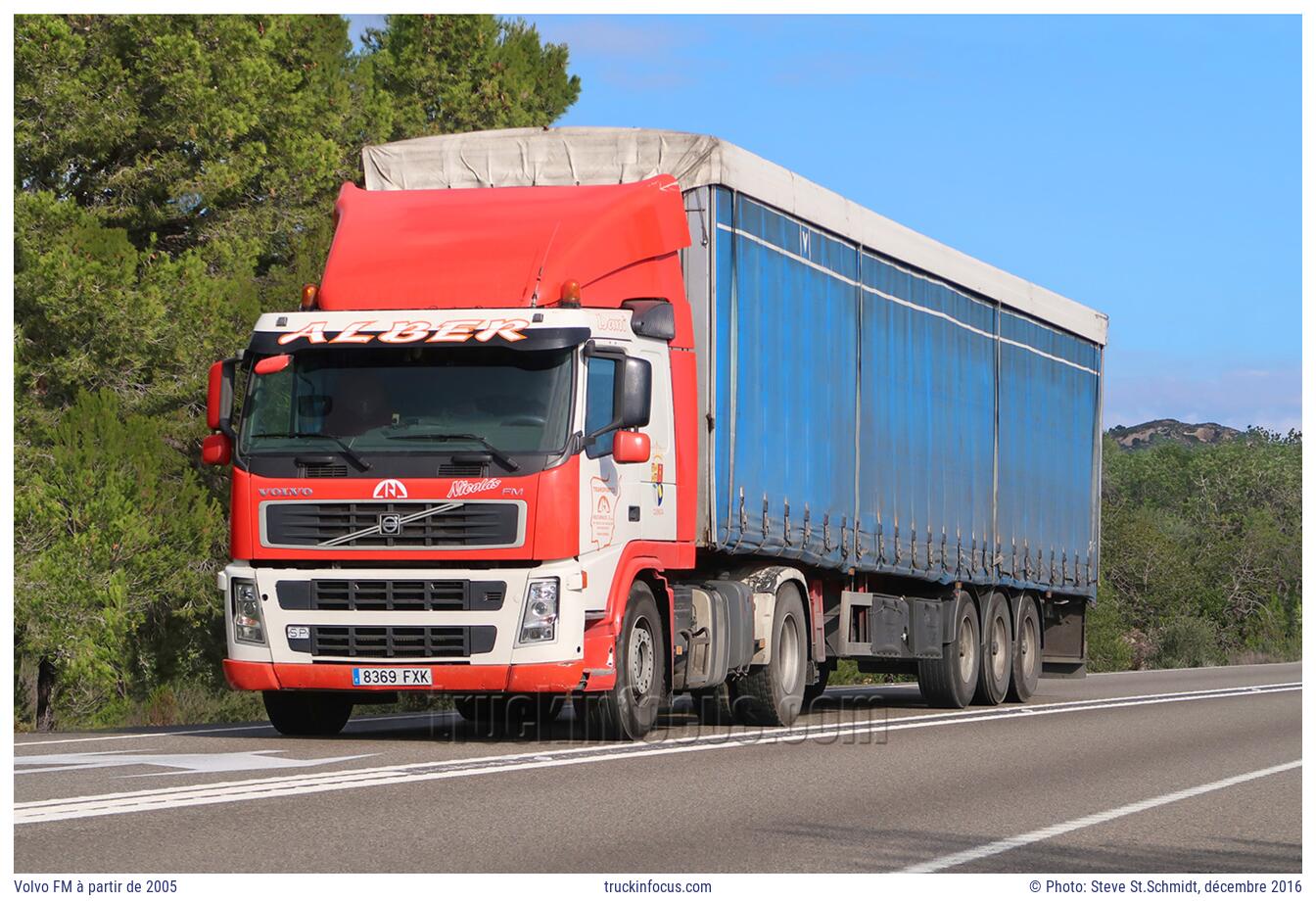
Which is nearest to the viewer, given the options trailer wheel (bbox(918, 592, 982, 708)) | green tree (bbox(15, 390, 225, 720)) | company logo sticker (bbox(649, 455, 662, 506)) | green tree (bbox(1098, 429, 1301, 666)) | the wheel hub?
the wheel hub

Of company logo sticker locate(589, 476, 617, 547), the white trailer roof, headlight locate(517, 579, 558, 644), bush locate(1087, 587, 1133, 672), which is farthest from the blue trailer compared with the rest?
bush locate(1087, 587, 1133, 672)

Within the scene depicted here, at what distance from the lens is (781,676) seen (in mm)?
16891

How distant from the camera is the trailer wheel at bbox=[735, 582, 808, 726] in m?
16.6

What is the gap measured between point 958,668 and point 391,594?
8.71 metres

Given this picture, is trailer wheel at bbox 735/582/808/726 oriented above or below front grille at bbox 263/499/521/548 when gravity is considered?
below

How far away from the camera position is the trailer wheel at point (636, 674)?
14.5 meters

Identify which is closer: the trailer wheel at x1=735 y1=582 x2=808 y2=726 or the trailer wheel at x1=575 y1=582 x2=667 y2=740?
the trailer wheel at x1=575 y1=582 x2=667 y2=740

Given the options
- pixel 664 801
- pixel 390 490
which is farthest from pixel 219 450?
pixel 664 801

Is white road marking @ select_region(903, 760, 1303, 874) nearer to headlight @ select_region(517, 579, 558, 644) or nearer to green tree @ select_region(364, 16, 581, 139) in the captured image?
headlight @ select_region(517, 579, 558, 644)

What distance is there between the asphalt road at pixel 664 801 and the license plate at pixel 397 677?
0.45 m

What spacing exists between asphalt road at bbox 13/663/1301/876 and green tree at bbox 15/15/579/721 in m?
11.7

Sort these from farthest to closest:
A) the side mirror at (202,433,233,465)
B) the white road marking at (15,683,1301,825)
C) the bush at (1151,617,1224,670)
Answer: the bush at (1151,617,1224,670)
the side mirror at (202,433,233,465)
the white road marking at (15,683,1301,825)

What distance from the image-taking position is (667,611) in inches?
603

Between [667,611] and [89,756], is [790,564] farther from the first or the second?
[89,756]
